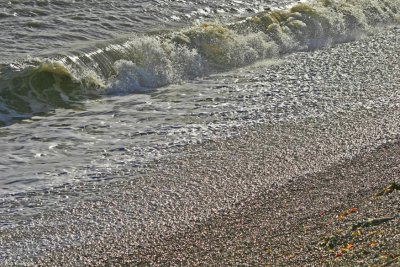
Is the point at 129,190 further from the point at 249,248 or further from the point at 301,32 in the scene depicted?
the point at 301,32

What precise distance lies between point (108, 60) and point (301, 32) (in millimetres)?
4252

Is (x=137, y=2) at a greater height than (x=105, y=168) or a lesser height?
greater

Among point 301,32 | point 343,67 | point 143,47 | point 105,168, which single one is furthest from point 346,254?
point 301,32

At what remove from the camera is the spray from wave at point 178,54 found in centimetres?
1127

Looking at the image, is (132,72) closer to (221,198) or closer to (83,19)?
(83,19)

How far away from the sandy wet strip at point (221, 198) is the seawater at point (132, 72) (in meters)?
0.46

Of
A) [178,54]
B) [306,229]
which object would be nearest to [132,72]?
[178,54]

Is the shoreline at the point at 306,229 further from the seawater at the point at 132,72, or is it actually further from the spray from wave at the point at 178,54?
the spray from wave at the point at 178,54

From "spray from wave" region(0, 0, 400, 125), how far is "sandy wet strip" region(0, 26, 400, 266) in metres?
3.01

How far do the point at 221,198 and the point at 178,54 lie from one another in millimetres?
6275

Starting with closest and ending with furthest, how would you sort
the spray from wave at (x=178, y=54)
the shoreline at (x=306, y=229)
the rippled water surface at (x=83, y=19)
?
1. the shoreline at (x=306, y=229)
2. the spray from wave at (x=178, y=54)
3. the rippled water surface at (x=83, y=19)

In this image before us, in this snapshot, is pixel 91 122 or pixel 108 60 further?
pixel 108 60

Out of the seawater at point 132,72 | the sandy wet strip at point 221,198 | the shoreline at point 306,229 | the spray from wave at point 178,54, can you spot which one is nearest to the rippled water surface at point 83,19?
the seawater at point 132,72

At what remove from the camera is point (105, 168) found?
8.16 meters
